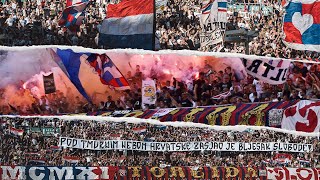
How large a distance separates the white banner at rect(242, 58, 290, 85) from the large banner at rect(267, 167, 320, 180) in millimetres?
3462

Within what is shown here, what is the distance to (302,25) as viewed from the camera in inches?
855

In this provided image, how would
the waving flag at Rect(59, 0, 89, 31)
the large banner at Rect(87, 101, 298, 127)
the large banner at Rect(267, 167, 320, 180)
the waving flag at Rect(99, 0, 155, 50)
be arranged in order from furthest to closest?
the waving flag at Rect(59, 0, 89, 31) < the waving flag at Rect(99, 0, 155, 50) < the large banner at Rect(87, 101, 298, 127) < the large banner at Rect(267, 167, 320, 180)

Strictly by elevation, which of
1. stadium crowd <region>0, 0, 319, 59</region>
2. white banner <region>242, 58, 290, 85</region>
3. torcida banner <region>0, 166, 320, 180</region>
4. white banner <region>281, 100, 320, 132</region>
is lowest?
torcida banner <region>0, 166, 320, 180</region>

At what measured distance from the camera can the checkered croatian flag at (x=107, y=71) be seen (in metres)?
20.1

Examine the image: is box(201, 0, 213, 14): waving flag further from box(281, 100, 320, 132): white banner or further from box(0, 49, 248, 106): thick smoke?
box(281, 100, 320, 132): white banner

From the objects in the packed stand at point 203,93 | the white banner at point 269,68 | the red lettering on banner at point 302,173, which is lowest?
the red lettering on banner at point 302,173

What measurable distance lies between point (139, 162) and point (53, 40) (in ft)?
26.9

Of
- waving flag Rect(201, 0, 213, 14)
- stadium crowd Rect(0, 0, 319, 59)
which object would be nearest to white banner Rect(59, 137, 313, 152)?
stadium crowd Rect(0, 0, 319, 59)

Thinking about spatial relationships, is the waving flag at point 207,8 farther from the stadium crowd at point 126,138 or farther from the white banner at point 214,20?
the stadium crowd at point 126,138

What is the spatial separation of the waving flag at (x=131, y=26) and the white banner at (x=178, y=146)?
4.12m

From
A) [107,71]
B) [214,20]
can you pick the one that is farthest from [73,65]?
[214,20]

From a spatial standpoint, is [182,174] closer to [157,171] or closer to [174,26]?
[157,171]

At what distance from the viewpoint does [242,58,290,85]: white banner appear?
68.2 feet

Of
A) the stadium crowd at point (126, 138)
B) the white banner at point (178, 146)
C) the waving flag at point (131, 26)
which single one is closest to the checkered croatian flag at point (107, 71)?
the waving flag at point (131, 26)
